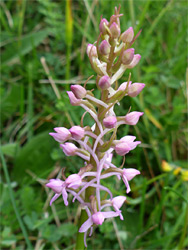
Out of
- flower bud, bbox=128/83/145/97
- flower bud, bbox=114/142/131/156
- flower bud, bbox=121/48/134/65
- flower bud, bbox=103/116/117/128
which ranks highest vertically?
flower bud, bbox=121/48/134/65

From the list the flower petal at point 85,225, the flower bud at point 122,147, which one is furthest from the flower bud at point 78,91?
the flower petal at point 85,225

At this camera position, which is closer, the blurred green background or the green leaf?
the blurred green background

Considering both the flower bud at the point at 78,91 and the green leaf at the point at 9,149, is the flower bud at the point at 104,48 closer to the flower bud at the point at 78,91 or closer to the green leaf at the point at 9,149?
the flower bud at the point at 78,91

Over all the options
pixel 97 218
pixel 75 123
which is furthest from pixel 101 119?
pixel 75 123

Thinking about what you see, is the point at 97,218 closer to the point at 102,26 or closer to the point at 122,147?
the point at 122,147

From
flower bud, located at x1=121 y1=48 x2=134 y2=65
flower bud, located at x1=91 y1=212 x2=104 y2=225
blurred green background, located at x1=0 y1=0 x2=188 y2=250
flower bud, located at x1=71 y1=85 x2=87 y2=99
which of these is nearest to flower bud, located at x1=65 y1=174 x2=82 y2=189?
flower bud, located at x1=91 y1=212 x2=104 y2=225

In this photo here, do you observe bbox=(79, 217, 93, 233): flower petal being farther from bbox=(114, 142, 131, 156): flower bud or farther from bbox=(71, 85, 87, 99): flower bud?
bbox=(71, 85, 87, 99): flower bud

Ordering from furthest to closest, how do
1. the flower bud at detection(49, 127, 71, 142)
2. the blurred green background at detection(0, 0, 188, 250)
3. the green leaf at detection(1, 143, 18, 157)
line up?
the green leaf at detection(1, 143, 18, 157) → the blurred green background at detection(0, 0, 188, 250) → the flower bud at detection(49, 127, 71, 142)

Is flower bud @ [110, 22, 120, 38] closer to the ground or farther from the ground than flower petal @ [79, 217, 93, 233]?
farther from the ground
